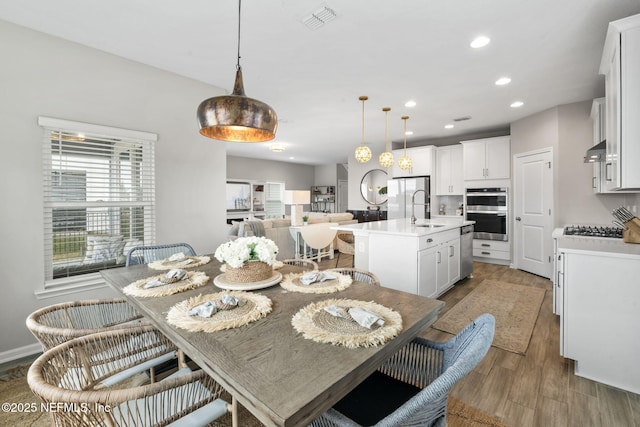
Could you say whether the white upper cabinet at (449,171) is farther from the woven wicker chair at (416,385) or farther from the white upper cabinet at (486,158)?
the woven wicker chair at (416,385)

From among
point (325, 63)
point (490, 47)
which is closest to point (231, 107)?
point (325, 63)

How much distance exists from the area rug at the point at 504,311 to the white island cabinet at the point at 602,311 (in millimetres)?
454

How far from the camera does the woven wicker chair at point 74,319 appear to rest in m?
1.20

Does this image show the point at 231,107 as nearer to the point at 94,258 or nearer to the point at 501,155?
the point at 94,258

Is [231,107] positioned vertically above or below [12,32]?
below

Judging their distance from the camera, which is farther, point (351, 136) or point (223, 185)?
point (351, 136)

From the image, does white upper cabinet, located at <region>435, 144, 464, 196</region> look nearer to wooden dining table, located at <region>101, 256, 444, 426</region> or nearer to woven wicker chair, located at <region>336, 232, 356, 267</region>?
woven wicker chair, located at <region>336, 232, 356, 267</region>

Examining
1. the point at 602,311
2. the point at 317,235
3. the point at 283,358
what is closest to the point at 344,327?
the point at 283,358

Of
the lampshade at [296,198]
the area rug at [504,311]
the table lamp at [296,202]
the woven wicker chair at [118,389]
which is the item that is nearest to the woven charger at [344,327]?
the woven wicker chair at [118,389]

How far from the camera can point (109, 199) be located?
281cm

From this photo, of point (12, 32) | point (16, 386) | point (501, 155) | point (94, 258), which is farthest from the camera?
point (501, 155)

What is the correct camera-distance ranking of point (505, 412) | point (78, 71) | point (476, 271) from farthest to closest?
point (476, 271), point (78, 71), point (505, 412)

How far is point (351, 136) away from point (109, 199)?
470 centimetres

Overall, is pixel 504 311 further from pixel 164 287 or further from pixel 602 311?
pixel 164 287
